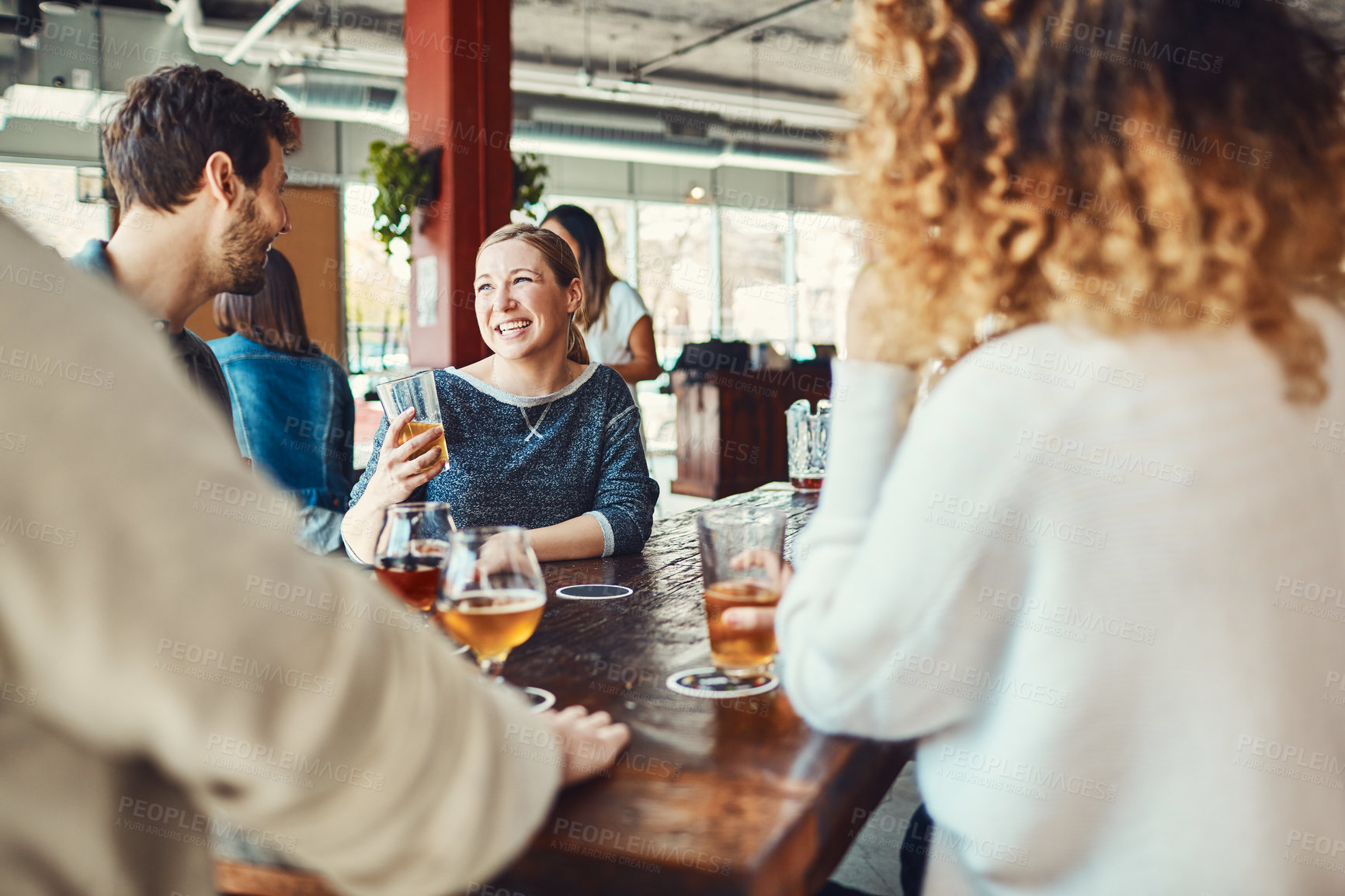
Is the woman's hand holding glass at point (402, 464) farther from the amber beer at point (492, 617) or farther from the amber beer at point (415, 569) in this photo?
the amber beer at point (492, 617)

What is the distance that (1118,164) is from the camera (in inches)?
31.1

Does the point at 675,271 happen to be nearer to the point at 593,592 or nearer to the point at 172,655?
the point at 593,592

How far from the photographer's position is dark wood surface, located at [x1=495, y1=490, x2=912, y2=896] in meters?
0.67

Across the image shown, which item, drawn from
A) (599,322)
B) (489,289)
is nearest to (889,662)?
(489,289)

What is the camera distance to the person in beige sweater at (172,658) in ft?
1.42

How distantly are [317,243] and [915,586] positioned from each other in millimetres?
9254

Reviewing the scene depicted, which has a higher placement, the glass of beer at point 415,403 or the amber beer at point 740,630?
the glass of beer at point 415,403

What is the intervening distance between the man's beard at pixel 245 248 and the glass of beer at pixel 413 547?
1.12 m

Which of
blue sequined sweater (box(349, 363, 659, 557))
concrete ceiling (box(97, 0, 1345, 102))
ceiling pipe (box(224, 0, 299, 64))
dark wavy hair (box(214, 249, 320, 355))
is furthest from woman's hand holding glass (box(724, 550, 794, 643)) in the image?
ceiling pipe (box(224, 0, 299, 64))

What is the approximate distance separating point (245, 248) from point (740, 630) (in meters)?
1.48

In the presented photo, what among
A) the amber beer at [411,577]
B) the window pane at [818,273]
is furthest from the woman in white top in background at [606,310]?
the window pane at [818,273]

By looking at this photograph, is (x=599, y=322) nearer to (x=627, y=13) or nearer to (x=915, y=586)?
(x=915, y=586)

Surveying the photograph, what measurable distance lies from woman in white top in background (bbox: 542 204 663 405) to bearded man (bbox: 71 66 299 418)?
1890mm

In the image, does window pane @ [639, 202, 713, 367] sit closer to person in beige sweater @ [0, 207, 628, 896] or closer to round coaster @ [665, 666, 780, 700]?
round coaster @ [665, 666, 780, 700]
